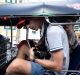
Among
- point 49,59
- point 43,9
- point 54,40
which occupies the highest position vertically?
point 43,9

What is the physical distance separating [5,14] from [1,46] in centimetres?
178

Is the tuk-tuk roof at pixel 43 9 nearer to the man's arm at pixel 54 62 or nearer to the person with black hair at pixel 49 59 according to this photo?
the person with black hair at pixel 49 59

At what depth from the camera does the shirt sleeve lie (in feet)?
11.8

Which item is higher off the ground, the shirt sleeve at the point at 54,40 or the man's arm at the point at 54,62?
the shirt sleeve at the point at 54,40

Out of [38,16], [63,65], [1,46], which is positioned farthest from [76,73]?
[1,46]

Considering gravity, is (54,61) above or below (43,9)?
below

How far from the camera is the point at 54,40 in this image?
3604mm

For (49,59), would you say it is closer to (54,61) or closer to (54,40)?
(54,61)

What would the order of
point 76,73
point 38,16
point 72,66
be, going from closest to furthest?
point 38,16 → point 76,73 → point 72,66

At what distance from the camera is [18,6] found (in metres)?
3.81

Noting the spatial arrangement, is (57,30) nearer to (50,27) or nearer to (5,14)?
(50,27)

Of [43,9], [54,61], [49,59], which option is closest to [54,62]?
[54,61]

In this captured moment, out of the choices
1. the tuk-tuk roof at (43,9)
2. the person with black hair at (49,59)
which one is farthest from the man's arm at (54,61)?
the tuk-tuk roof at (43,9)

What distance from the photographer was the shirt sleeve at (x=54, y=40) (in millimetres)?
3594
